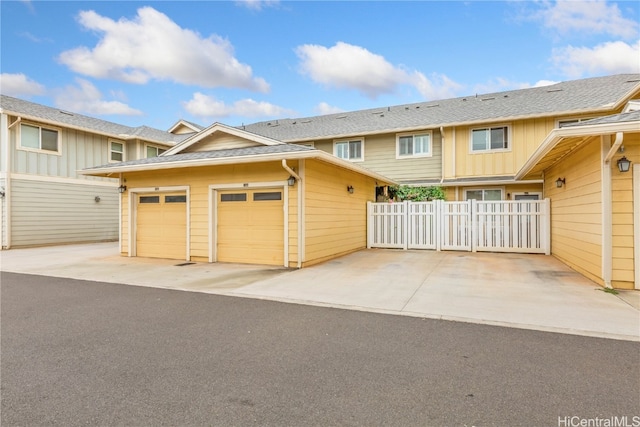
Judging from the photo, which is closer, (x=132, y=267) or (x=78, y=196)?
(x=132, y=267)

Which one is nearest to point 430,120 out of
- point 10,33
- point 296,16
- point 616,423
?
point 296,16

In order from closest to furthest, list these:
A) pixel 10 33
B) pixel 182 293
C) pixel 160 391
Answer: pixel 160 391 < pixel 182 293 < pixel 10 33

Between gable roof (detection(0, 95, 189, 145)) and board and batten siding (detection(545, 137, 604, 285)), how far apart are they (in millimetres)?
18024

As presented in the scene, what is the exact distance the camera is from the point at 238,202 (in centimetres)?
956

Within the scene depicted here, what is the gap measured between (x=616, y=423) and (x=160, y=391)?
3.22m

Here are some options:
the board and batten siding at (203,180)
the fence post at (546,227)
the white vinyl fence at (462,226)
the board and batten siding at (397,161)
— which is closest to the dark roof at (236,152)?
the board and batten siding at (203,180)

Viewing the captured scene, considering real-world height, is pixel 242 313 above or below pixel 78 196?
below

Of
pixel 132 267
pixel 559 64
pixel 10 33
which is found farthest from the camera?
pixel 559 64

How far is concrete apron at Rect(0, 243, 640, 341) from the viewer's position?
452 centimetres

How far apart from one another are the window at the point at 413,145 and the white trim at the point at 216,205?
838 cm

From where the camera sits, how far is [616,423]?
7.29 feet

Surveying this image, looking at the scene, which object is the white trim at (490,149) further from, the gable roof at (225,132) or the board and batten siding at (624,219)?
the gable roof at (225,132)

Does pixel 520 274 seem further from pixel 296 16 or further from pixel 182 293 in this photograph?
pixel 296 16

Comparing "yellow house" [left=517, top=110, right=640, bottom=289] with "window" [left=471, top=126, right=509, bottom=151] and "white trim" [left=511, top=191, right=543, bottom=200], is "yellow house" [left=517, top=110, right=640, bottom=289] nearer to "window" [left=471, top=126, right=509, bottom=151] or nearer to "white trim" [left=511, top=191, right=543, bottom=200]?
"white trim" [left=511, top=191, right=543, bottom=200]
